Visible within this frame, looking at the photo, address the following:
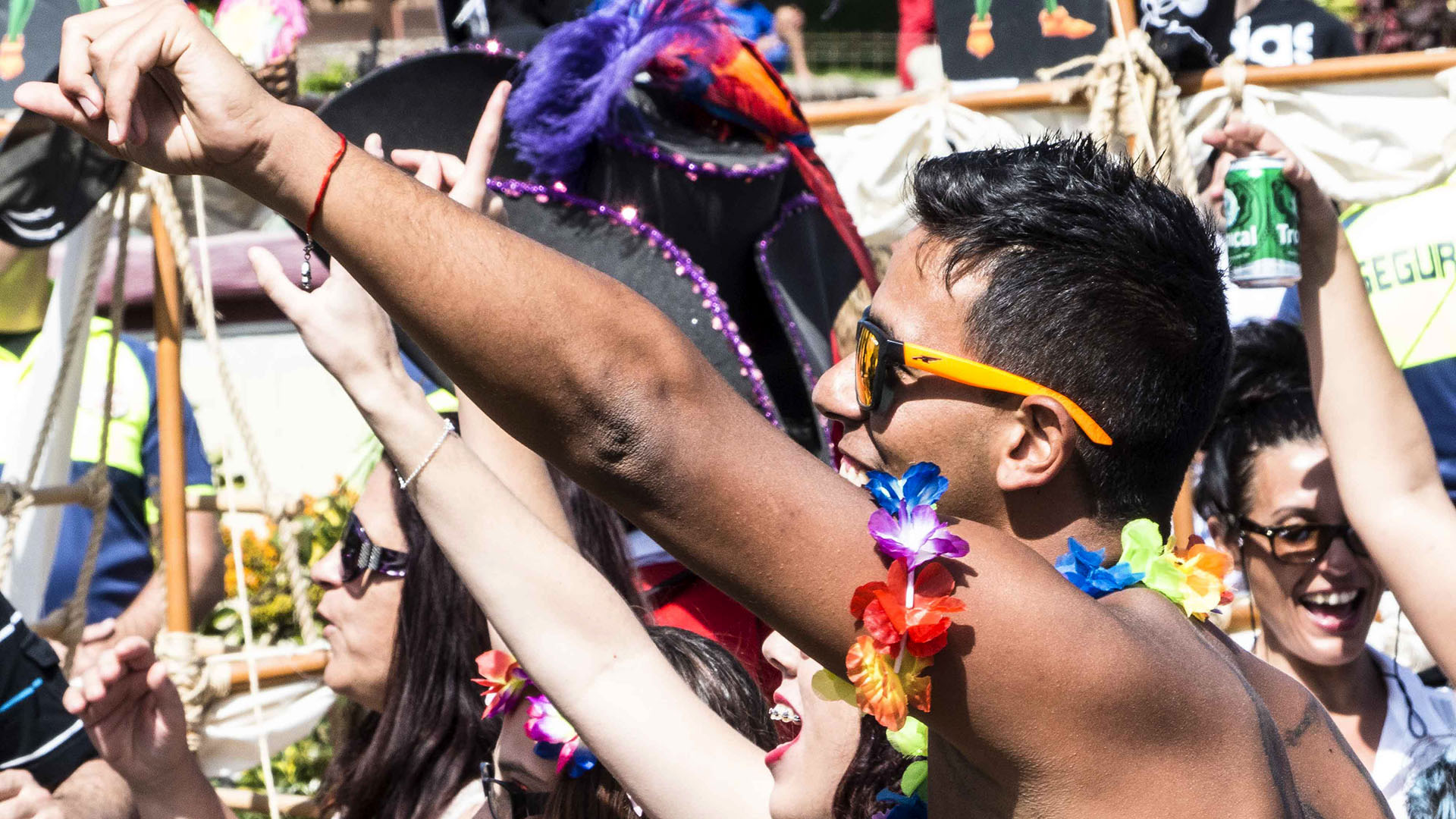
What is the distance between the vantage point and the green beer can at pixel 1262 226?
87.0 inches

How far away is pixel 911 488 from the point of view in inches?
47.3

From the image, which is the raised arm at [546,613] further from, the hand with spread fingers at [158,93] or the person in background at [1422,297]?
the person in background at [1422,297]

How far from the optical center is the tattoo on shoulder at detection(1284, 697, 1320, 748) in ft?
5.19

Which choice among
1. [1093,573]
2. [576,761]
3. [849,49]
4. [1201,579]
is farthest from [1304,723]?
[849,49]

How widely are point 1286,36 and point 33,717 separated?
354 cm

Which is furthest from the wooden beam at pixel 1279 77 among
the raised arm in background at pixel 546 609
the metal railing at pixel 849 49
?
the metal railing at pixel 849 49

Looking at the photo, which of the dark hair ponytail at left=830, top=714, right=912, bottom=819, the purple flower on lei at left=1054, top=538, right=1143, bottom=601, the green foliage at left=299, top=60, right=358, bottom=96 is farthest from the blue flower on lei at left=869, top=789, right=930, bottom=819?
the green foliage at left=299, top=60, right=358, bottom=96

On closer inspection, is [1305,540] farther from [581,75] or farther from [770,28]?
[770,28]

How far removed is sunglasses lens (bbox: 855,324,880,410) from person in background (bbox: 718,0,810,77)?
5.35 feet

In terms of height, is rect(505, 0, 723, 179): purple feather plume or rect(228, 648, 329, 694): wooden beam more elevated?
rect(505, 0, 723, 179): purple feather plume

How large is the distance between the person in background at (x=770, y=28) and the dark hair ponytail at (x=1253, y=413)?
110 centimetres

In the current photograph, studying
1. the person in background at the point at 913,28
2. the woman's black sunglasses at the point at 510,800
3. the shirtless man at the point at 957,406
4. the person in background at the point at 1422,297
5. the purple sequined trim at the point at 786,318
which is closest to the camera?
the shirtless man at the point at 957,406

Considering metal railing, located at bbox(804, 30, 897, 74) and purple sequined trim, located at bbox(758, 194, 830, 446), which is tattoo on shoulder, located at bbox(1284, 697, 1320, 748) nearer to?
purple sequined trim, located at bbox(758, 194, 830, 446)

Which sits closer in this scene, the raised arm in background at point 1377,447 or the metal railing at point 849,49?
the raised arm in background at point 1377,447
